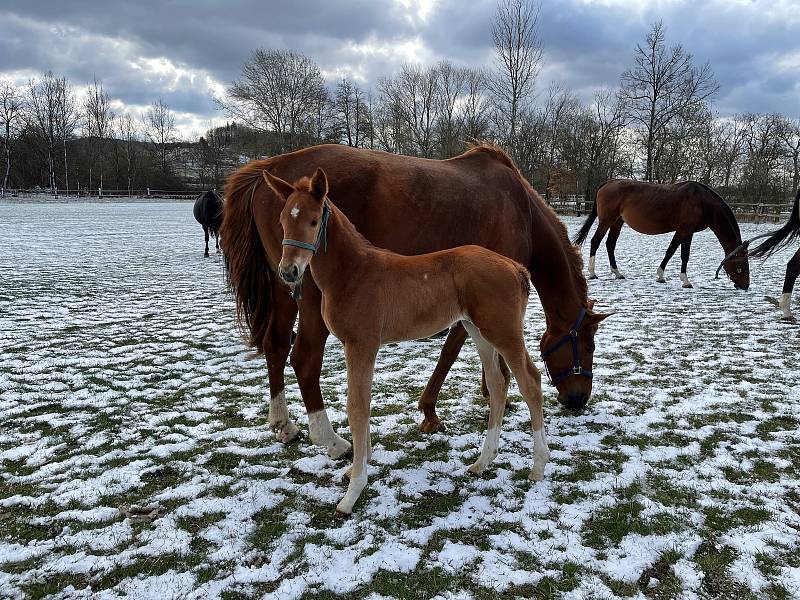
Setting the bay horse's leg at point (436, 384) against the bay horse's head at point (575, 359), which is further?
the bay horse's head at point (575, 359)

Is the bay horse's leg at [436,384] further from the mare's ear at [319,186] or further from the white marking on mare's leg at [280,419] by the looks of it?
the mare's ear at [319,186]

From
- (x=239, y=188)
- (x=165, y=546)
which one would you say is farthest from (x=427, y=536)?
(x=239, y=188)

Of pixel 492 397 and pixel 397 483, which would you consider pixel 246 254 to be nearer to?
pixel 397 483

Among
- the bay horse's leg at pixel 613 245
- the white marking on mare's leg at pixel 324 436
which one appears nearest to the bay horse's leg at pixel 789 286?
the bay horse's leg at pixel 613 245

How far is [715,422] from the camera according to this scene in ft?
12.8

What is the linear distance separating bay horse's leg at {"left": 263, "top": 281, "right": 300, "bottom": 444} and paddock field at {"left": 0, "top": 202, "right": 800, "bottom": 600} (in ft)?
0.41

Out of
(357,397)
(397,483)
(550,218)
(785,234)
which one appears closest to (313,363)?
(357,397)

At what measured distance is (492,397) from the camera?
328 centimetres

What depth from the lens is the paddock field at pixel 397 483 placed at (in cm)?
225

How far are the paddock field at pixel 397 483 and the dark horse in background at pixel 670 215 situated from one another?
4760mm

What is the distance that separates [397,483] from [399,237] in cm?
177

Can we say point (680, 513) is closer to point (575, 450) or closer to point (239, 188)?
point (575, 450)

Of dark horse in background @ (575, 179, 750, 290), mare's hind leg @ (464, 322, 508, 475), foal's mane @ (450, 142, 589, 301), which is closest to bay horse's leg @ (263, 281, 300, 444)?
mare's hind leg @ (464, 322, 508, 475)

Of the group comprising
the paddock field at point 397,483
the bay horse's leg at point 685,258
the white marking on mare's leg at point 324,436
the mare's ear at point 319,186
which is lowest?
the paddock field at point 397,483
